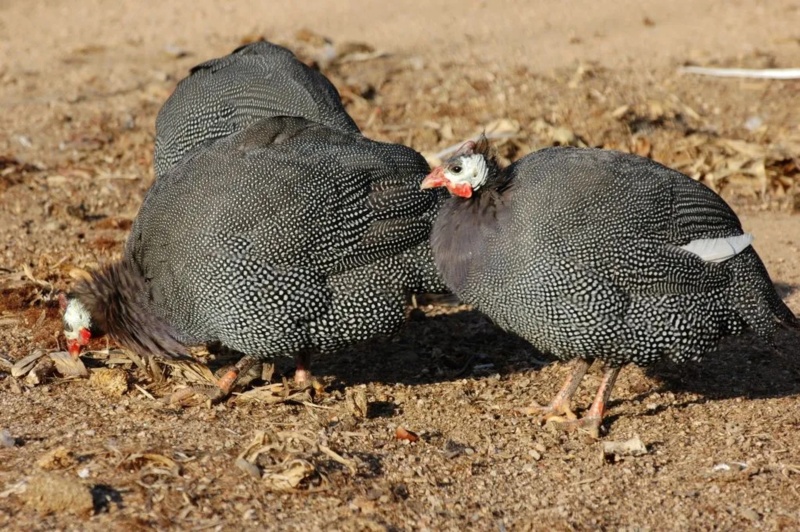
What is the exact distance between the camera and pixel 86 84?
975cm

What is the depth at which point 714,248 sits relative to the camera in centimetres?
495

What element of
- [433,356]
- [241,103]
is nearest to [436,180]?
[433,356]

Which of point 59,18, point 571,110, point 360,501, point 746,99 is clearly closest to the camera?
point 360,501

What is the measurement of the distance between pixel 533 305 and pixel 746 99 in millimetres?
5846

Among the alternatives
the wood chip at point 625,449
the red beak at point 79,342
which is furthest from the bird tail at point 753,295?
the red beak at point 79,342

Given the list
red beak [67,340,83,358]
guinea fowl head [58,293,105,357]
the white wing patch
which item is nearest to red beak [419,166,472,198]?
the white wing patch

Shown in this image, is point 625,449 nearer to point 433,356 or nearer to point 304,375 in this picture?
point 433,356

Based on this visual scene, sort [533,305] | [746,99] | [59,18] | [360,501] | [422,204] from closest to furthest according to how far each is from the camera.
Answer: [360,501] → [533,305] → [422,204] → [746,99] → [59,18]

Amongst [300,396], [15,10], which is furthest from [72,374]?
[15,10]

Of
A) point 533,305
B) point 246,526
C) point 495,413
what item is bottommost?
point 495,413

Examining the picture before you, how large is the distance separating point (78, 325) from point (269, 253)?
3.59 ft

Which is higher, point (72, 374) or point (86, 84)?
point (86, 84)

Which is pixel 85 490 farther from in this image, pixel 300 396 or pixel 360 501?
pixel 300 396

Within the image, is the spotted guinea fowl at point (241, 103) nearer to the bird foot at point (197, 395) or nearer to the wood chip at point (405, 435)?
the bird foot at point (197, 395)
